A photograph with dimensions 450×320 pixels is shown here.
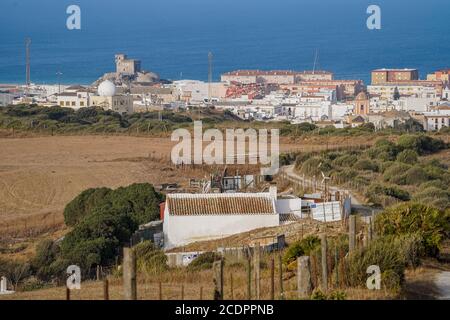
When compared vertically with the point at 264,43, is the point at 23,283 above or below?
below

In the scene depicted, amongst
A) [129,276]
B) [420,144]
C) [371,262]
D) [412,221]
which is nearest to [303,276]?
[129,276]

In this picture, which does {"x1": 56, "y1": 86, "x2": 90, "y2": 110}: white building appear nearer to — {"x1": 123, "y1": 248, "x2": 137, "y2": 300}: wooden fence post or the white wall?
the white wall

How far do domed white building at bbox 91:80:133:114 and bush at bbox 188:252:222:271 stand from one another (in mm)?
41714

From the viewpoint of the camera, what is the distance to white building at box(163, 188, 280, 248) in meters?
17.8

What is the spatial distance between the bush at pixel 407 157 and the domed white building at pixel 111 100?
94.5 feet

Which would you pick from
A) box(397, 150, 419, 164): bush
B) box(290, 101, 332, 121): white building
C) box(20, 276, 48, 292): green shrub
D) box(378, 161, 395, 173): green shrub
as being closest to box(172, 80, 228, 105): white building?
box(290, 101, 332, 121): white building

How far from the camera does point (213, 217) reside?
58.6 ft

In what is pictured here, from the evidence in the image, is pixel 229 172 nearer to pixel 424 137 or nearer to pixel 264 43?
pixel 424 137

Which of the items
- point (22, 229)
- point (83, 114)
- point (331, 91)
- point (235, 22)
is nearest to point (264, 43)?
point (235, 22)

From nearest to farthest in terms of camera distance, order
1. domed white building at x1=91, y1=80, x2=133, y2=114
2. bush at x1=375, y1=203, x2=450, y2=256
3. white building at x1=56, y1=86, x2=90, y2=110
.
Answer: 1. bush at x1=375, y1=203, x2=450, y2=256
2. domed white building at x1=91, y1=80, x2=133, y2=114
3. white building at x1=56, y1=86, x2=90, y2=110

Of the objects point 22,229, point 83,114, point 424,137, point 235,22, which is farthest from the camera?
point 235,22

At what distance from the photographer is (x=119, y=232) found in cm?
1834

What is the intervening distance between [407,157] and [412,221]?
46.6 ft
